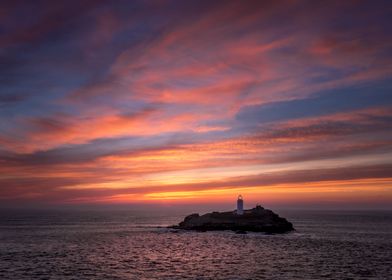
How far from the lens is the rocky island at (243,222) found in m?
122

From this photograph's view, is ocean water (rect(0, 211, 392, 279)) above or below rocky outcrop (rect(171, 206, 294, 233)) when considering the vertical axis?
below

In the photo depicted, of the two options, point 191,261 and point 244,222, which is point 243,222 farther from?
point 191,261

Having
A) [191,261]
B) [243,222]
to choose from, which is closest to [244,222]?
[243,222]


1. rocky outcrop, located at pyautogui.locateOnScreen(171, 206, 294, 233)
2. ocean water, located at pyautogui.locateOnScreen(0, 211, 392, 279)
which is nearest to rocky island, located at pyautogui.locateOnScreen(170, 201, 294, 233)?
rocky outcrop, located at pyautogui.locateOnScreen(171, 206, 294, 233)

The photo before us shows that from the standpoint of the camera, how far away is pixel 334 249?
256ft

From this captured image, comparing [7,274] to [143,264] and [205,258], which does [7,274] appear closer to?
[143,264]

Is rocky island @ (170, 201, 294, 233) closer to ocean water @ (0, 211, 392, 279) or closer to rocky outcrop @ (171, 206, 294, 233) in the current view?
rocky outcrop @ (171, 206, 294, 233)

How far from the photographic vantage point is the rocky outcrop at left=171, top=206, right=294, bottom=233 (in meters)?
122

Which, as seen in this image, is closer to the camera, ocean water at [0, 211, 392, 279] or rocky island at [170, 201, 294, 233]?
ocean water at [0, 211, 392, 279]

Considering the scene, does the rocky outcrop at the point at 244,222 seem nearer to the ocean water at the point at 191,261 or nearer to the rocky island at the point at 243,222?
the rocky island at the point at 243,222

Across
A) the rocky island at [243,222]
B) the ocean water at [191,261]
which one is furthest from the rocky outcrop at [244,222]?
the ocean water at [191,261]

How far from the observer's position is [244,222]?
127750 millimetres

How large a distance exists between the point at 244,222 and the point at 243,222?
→ 1.24ft

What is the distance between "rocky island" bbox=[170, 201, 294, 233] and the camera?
122m
